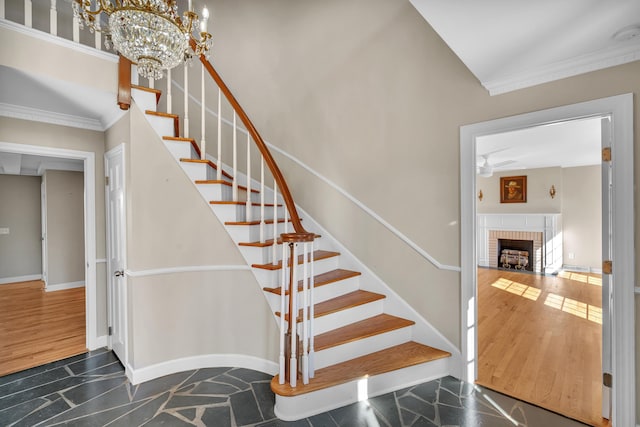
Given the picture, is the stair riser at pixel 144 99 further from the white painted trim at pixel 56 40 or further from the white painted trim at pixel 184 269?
the white painted trim at pixel 184 269

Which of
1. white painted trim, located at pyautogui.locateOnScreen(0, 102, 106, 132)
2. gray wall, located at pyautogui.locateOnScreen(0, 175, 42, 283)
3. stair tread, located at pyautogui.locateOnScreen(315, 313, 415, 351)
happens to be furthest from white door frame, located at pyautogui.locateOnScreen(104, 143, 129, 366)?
gray wall, located at pyautogui.locateOnScreen(0, 175, 42, 283)

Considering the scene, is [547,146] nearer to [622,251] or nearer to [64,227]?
[622,251]

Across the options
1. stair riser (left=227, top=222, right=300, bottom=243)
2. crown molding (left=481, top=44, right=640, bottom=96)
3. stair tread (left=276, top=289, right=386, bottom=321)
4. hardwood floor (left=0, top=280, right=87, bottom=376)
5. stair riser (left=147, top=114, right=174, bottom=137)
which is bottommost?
hardwood floor (left=0, top=280, right=87, bottom=376)

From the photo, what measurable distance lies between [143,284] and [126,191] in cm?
81

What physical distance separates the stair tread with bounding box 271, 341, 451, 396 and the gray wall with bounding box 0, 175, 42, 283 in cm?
720

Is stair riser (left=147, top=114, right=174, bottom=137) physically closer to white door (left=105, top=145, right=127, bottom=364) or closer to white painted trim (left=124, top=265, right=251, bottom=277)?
white door (left=105, top=145, right=127, bottom=364)

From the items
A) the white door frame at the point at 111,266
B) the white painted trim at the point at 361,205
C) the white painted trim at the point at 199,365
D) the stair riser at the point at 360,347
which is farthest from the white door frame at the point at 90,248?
the stair riser at the point at 360,347

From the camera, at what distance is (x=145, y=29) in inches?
58.9

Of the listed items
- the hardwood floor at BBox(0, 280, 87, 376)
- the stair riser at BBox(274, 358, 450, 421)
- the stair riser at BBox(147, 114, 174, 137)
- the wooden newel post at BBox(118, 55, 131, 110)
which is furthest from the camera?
the hardwood floor at BBox(0, 280, 87, 376)

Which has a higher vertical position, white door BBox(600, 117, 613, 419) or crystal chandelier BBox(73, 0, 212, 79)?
crystal chandelier BBox(73, 0, 212, 79)

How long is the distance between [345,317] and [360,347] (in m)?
0.27

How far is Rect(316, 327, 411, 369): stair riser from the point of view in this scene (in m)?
2.21

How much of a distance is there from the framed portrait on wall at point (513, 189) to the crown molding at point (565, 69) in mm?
5892

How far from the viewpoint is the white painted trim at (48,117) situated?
2.68m
